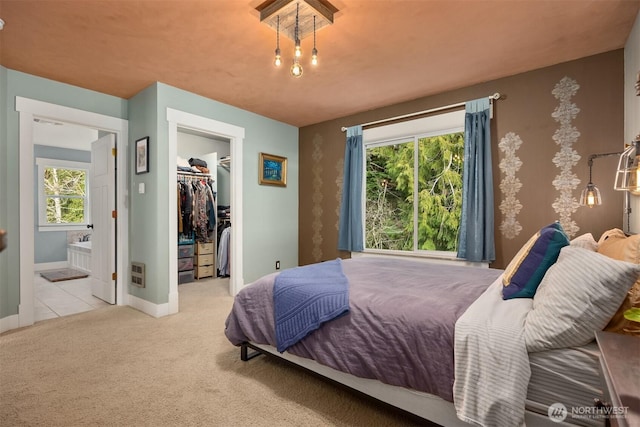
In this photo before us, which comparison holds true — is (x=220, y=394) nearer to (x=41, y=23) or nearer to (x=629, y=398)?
(x=629, y=398)

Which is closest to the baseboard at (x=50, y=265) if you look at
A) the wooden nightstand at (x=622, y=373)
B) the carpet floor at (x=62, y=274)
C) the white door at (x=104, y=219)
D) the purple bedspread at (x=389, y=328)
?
the carpet floor at (x=62, y=274)

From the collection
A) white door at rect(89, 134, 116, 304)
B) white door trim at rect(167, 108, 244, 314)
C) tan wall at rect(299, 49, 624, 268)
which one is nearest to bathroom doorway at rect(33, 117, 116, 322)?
white door at rect(89, 134, 116, 304)

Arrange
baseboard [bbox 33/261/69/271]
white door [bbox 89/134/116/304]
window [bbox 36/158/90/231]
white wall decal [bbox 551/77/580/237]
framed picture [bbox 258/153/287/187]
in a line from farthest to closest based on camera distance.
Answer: window [bbox 36/158/90/231]
baseboard [bbox 33/261/69/271]
framed picture [bbox 258/153/287/187]
white door [bbox 89/134/116/304]
white wall decal [bbox 551/77/580/237]

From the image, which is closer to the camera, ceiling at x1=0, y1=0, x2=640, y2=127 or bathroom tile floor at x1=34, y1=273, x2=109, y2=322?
ceiling at x1=0, y1=0, x2=640, y2=127

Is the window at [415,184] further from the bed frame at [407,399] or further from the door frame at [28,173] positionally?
the door frame at [28,173]

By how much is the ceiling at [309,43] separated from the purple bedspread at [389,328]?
183 cm

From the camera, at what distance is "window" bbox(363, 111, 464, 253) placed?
11.8 feet

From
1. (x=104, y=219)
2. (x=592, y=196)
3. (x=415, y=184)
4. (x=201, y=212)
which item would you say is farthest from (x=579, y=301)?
(x=201, y=212)

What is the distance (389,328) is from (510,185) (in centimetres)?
239

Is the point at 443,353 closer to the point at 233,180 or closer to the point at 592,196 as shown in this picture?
the point at 592,196

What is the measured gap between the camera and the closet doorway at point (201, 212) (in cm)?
483

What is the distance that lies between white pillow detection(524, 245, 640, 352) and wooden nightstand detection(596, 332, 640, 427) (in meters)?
0.14

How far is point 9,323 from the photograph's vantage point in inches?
114

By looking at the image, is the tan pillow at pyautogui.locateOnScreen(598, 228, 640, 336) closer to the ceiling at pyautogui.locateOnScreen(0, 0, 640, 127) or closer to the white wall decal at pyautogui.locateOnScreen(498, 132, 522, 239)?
the ceiling at pyautogui.locateOnScreen(0, 0, 640, 127)
